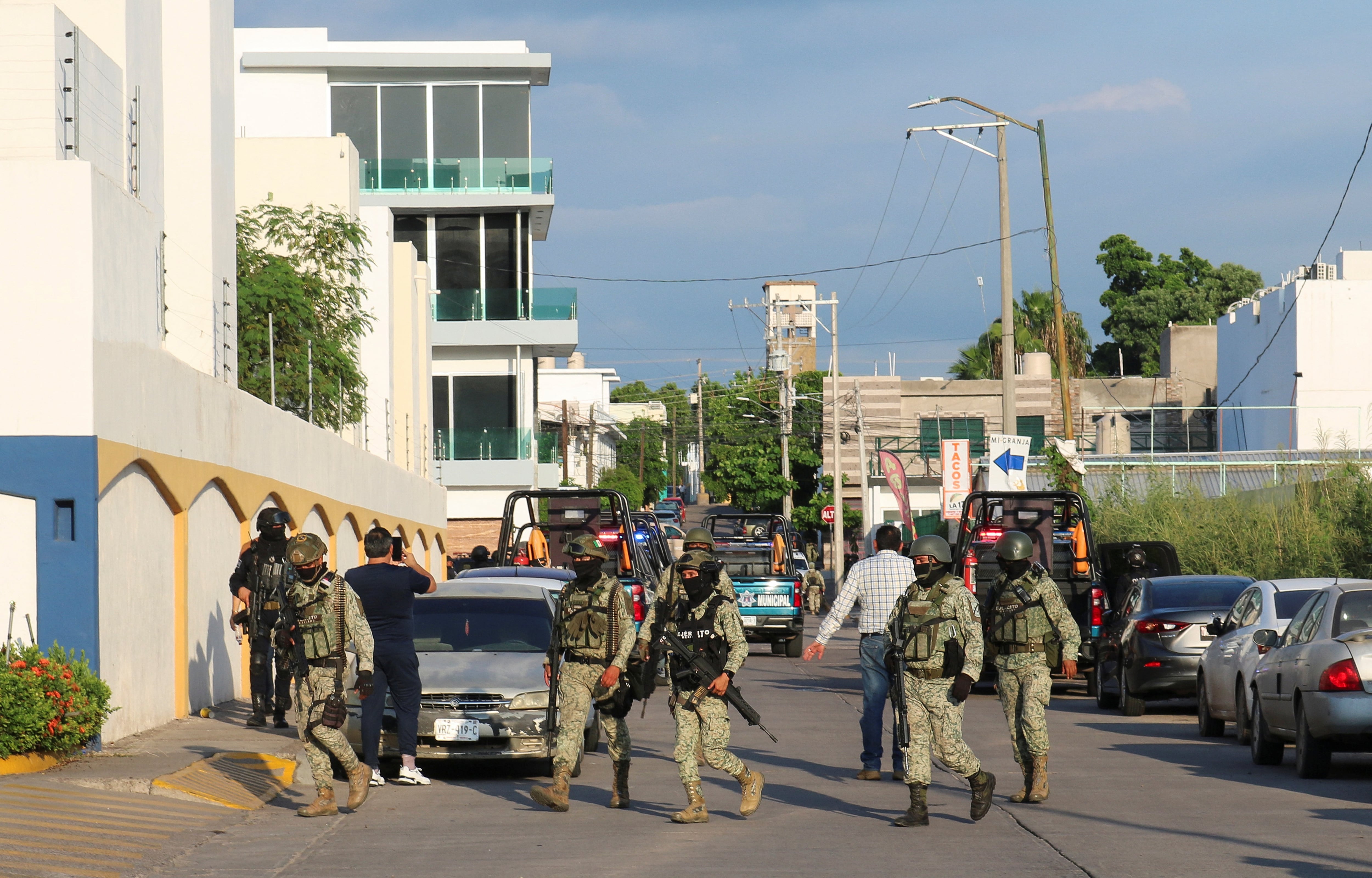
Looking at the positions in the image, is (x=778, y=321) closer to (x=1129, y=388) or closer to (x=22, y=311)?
(x=1129, y=388)

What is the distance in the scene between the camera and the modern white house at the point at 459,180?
5000 cm

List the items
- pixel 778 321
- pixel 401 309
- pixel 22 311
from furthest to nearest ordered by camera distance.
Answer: pixel 778 321, pixel 401 309, pixel 22 311

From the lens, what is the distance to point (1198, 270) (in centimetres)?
8494

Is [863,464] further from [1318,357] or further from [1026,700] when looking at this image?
[1026,700]

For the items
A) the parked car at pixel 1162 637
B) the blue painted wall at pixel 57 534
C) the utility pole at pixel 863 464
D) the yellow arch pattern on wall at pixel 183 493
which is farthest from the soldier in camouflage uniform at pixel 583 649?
the utility pole at pixel 863 464

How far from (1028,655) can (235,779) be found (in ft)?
18.9

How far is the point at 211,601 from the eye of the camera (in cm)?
1791

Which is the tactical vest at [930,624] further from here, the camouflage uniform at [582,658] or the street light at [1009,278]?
the street light at [1009,278]

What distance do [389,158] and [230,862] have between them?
4343cm

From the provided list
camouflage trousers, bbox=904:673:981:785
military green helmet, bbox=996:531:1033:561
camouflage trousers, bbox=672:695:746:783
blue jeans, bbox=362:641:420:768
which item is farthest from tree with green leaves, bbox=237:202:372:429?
camouflage trousers, bbox=904:673:981:785

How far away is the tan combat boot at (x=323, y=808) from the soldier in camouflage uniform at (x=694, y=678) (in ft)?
7.43

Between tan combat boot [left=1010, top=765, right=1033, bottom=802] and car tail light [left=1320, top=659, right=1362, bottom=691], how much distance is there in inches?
94.2

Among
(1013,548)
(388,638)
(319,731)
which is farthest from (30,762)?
(1013,548)

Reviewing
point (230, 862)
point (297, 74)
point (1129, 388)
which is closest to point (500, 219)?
point (297, 74)
